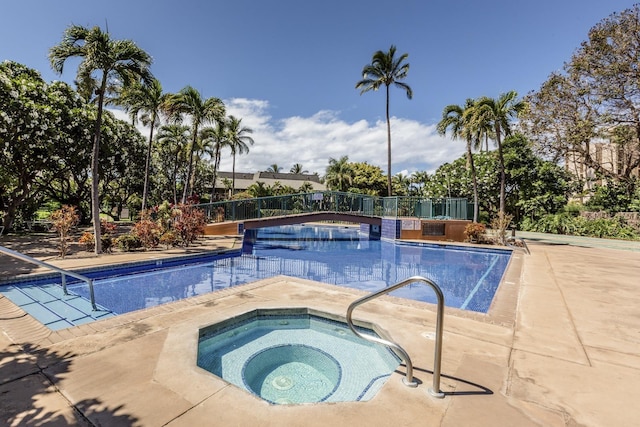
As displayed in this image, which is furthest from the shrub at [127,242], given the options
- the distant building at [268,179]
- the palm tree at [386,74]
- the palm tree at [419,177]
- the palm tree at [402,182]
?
the palm tree at [419,177]

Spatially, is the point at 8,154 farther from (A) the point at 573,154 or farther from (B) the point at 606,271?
(A) the point at 573,154

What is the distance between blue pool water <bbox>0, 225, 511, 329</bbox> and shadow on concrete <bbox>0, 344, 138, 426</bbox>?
2.43 meters

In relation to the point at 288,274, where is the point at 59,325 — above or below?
above

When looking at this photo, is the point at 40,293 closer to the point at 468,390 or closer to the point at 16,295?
the point at 16,295

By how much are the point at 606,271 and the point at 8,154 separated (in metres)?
25.1

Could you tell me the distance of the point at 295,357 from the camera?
4.56 metres

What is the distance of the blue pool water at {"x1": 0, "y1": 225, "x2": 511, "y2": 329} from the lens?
6949 mm

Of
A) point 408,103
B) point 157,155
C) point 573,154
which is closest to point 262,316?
point 408,103

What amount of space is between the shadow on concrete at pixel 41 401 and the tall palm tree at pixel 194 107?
50.0 feet

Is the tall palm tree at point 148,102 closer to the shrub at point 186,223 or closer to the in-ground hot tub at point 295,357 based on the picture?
the shrub at point 186,223

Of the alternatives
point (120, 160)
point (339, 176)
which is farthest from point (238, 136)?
point (339, 176)

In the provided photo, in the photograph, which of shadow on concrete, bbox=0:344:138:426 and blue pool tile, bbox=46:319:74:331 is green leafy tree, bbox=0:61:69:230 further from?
shadow on concrete, bbox=0:344:138:426

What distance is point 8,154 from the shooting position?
1456cm

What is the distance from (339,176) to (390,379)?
125ft
